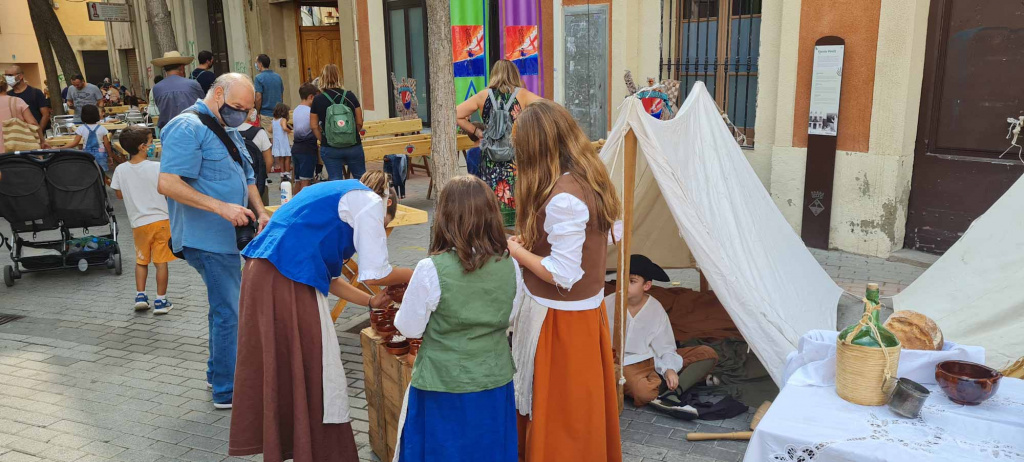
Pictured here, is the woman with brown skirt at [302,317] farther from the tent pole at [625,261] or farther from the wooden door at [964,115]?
the wooden door at [964,115]

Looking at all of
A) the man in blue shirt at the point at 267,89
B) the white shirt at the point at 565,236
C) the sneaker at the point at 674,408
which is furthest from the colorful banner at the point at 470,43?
the white shirt at the point at 565,236

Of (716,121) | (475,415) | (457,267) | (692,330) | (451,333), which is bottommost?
(692,330)

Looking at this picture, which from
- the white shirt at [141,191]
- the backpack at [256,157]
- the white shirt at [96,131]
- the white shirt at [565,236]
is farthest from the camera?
the white shirt at [96,131]

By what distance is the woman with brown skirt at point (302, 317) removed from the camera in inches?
119

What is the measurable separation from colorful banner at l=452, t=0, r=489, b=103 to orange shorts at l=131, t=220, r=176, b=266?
5.09 m

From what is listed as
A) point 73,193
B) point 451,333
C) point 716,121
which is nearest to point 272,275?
point 451,333

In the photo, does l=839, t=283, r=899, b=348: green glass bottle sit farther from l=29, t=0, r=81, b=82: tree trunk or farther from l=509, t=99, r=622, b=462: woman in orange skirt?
l=29, t=0, r=81, b=82: tree trunk

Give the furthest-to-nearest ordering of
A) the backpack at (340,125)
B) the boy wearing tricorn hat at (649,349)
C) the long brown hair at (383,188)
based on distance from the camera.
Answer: the backpack at (340,125) < the boy wearing tricorn hat at (649,349) < the long brown hair at (383,188)

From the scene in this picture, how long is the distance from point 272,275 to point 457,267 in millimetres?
902

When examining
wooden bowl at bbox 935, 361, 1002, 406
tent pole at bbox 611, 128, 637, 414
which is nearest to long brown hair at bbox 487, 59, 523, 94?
tent pole at bbox 611, 128, 637, 414

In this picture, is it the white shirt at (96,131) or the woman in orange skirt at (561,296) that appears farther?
the white shirt at (96,131)

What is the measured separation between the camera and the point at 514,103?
5.76m

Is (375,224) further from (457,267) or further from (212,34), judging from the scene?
(212,34)

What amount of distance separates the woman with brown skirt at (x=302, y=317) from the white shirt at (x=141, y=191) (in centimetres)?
317
